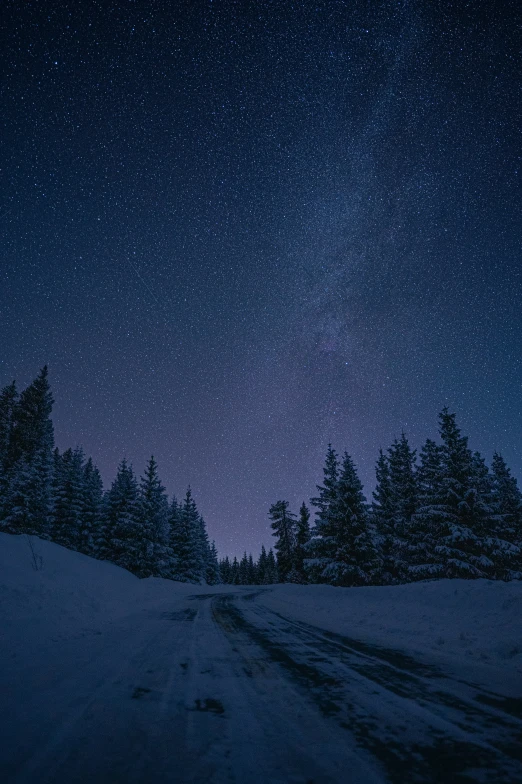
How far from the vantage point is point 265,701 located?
142 inches

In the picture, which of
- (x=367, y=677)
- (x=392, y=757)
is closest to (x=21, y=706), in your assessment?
(x=392, y=757)

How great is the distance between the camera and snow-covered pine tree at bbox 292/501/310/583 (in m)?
41.0

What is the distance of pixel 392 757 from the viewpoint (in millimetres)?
2510

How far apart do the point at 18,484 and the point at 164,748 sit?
124 feet

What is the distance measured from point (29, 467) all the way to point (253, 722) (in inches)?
1485

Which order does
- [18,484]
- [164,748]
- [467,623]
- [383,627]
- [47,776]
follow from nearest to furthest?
[47,776] < [164,748] < [467,623] < [383,627] < [18,484]

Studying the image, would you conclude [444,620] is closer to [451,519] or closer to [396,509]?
[451,519]

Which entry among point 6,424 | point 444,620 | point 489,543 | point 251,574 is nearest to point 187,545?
point 6,424

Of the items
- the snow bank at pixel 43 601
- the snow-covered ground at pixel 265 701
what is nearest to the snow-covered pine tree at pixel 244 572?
the snow bank at pixel 43 601

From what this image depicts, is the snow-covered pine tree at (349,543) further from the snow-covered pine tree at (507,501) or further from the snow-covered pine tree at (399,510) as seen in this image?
the snow-covered pine tree at (507,501)

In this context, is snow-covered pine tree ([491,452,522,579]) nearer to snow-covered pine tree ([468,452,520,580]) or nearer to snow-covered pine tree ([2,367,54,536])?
snow-covered pine tree ([468,452,520,580])

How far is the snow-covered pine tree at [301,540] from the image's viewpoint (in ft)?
135

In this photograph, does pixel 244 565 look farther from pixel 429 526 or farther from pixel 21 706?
pixel 21 706

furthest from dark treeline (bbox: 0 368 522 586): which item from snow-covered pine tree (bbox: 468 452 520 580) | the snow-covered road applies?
the snow-covered road
